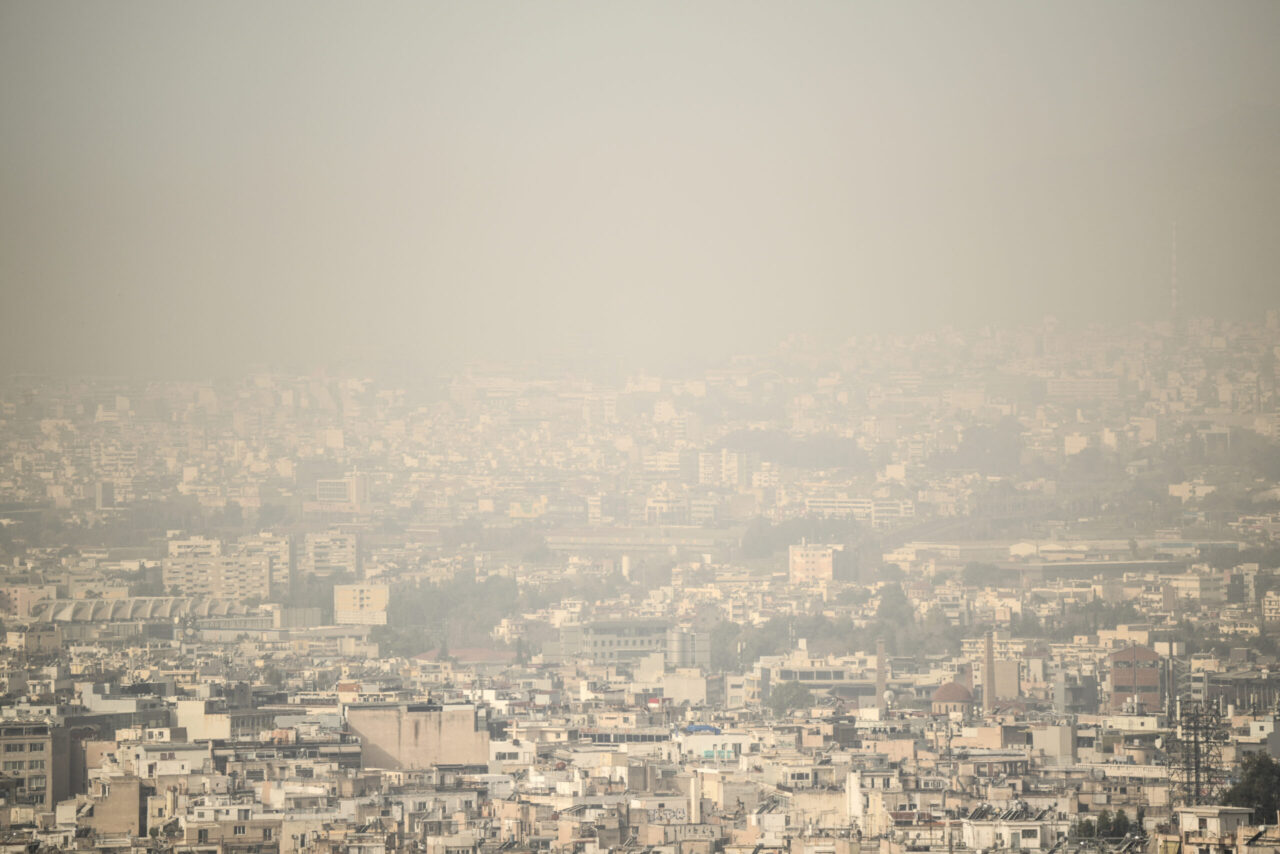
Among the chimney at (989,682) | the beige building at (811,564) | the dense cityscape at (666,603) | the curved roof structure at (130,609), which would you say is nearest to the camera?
the dense cityscape at (666,603)

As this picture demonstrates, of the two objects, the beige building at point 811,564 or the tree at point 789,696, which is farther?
the beige building at point 811,564

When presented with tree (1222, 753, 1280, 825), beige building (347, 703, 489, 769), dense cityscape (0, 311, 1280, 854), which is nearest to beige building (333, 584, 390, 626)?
dense cityscape (0, 311, 1280, 854)

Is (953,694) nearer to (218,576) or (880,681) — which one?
(880,681)

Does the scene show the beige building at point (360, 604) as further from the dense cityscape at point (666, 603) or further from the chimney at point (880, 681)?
the chimney at point (880, 681)

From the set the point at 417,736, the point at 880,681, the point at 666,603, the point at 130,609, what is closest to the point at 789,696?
the point at 880,681

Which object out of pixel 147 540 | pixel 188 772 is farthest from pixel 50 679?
pixel 147 540

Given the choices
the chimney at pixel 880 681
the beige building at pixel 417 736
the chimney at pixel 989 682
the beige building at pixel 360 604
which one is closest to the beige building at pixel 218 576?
the beige building at pixel 360 604

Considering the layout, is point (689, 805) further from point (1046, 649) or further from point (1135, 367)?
point (1135, 367)
